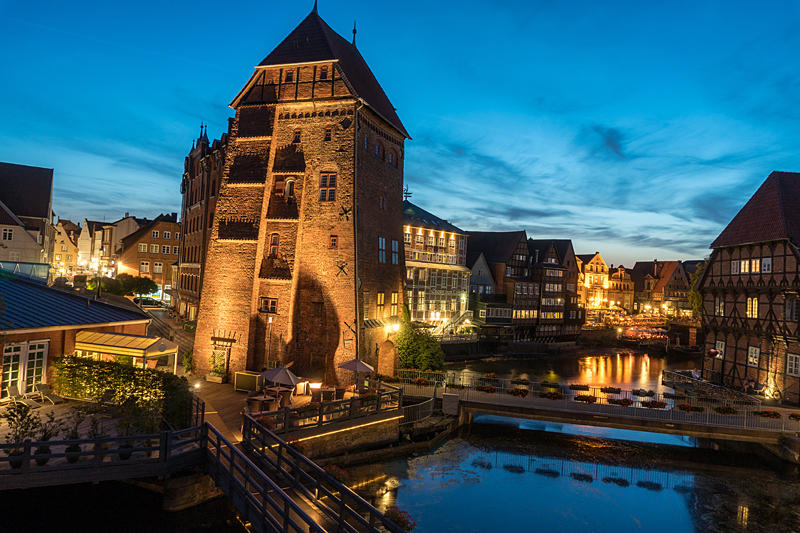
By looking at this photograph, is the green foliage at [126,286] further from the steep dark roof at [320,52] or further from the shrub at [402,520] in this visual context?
the shrub at [402,520]

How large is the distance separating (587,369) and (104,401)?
153 ft

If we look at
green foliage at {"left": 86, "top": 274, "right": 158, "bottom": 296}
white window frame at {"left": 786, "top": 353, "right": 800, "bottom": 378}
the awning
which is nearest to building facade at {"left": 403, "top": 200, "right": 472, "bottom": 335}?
green foliage at {"left": 86, "top": 274, "right": 158, "bottom": 296}

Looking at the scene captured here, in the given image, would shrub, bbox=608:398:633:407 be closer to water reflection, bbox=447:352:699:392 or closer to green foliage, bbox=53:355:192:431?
water reflection, bbox=447:352:699:392

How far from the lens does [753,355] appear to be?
30141 millimetres

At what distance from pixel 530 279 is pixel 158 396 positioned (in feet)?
176

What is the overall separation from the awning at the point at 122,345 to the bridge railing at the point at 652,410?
51.5ft

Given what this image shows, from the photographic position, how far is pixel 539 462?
22.0 metres

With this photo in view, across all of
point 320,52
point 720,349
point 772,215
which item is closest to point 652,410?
point 720,349

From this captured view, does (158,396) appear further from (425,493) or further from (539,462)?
(539,462)

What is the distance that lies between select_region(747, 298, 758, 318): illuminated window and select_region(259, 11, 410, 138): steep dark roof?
26.0 metres

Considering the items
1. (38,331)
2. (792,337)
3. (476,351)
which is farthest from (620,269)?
(38,331)

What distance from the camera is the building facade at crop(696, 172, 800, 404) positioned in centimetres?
2739

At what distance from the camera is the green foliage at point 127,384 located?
16438mm

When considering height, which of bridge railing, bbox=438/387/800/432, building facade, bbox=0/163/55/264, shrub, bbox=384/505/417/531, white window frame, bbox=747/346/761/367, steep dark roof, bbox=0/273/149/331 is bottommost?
shrub, bbox=384/505/417/531
